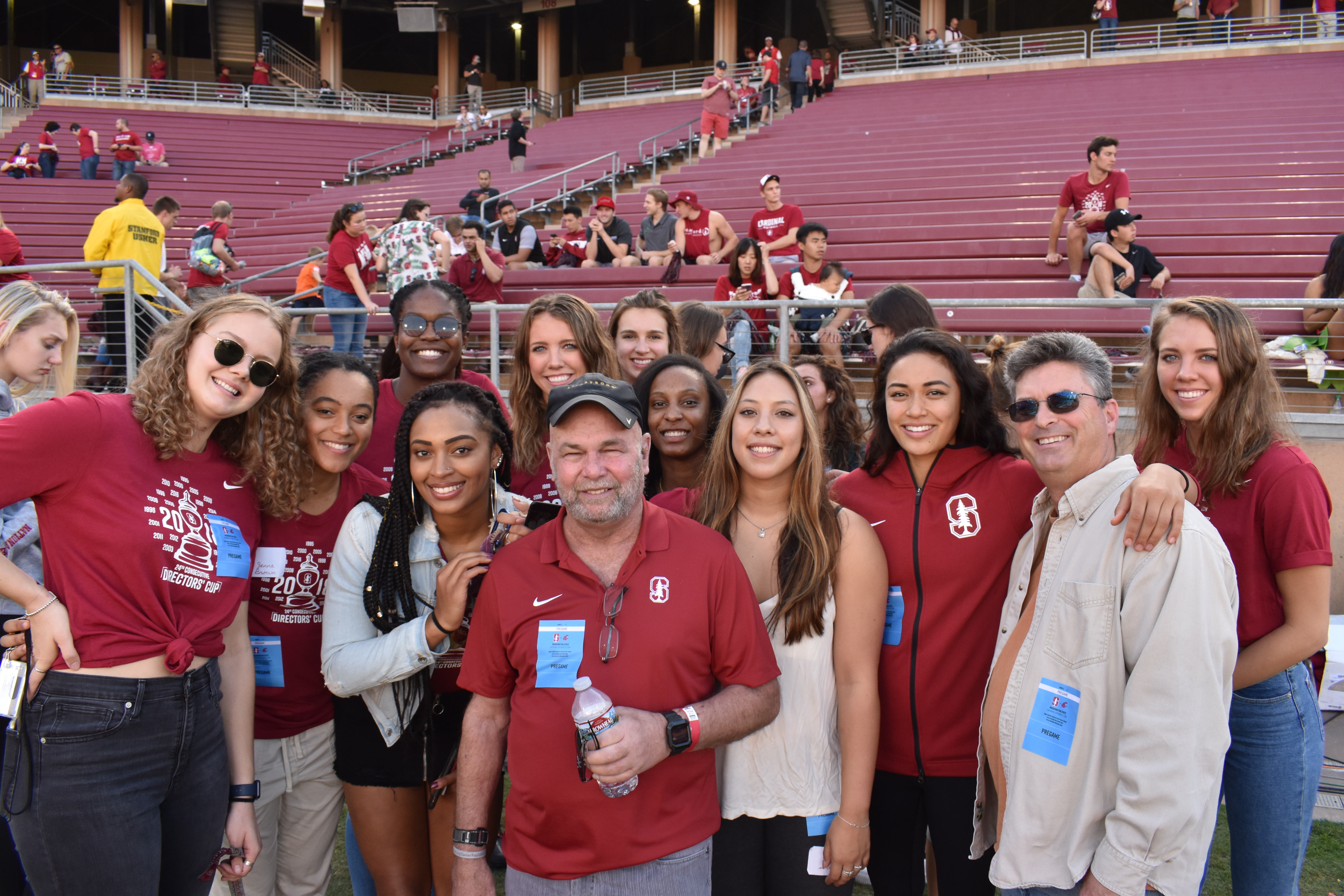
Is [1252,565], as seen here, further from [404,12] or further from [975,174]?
[404,12]

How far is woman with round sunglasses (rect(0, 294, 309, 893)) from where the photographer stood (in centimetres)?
204

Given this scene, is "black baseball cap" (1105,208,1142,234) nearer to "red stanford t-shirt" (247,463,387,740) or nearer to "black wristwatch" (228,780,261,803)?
"red stanford t-shirt" (247,463,387,740)

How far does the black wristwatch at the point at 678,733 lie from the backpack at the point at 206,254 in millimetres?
10228

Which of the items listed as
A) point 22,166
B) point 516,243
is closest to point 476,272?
point 516,243

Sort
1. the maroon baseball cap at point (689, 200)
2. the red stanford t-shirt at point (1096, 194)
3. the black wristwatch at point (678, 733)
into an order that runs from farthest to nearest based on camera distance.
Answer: the maroon baseball cap at point (689, 200)
the red stanford t-shirt at point (1096, 194)
the black wristwatch at point (678, 733)

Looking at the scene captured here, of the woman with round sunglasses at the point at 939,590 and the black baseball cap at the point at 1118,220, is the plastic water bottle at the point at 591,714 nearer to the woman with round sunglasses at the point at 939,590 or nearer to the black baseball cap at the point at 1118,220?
the woman with round sunglasses at the point at 939,590

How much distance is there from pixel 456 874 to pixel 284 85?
30301 mm

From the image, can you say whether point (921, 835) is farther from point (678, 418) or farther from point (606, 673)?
point (678, 418)

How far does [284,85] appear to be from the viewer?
27672 mm

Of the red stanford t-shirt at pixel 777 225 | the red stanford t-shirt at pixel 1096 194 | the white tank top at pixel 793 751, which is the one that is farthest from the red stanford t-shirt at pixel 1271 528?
the red stanford t-shirt at pixel 777 225

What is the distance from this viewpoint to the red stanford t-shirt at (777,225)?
9672 mm

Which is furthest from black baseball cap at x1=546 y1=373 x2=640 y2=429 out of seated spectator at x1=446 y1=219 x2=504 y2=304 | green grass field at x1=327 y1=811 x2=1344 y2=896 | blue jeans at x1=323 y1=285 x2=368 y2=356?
seated spectator at x1=446 y1=219 x2=504 y2=304

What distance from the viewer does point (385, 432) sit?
3.38 m

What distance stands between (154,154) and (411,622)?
21674 mm
